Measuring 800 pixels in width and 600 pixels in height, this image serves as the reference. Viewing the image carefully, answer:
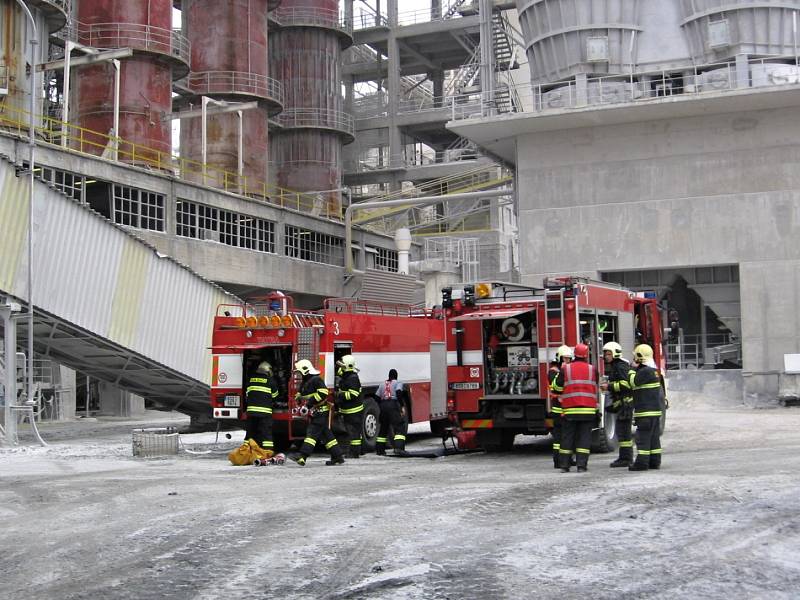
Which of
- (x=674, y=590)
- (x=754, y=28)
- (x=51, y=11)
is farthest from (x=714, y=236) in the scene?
(x=674, y=590)

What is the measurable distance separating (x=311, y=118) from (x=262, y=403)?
1595 inches

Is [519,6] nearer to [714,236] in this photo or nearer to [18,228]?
[714,236]

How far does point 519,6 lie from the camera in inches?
1452

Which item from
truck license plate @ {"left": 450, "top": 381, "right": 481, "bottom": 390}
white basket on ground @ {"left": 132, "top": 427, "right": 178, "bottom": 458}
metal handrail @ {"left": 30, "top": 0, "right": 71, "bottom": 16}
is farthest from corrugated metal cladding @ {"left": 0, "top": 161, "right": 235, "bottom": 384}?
metal handrail @ {"left": 30, "top": 0, "right": 71, "bottom": 16}

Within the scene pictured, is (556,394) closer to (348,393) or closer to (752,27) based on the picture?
(348,393)

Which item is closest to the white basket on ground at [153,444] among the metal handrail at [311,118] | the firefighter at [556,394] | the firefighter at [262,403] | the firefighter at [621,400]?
the firefighter at [262,403]

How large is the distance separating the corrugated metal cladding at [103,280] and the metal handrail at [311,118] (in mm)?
31916

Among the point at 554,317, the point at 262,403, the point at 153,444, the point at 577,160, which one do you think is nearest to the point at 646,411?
the point at 554,317

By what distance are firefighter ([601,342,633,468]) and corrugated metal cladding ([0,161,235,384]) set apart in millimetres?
11590

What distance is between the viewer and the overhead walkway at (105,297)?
19812 millimetres

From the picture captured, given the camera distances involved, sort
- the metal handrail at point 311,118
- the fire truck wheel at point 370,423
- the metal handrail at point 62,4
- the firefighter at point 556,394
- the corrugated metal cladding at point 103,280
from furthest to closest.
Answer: the metal handrail at point 311,118 < the metal handrail at point 62,4 < the corrugated metal cladding at point 103,280 < the fire truck wheel at point 370,423 < the firefighter at point 556,394

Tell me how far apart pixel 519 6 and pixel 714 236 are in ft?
38.8

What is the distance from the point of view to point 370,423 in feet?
58.5

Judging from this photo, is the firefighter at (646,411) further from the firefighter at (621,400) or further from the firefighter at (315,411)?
the firefighter at (315,411)
